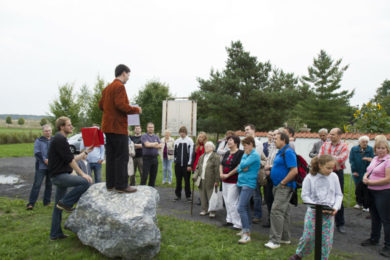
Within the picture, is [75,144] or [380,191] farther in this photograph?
[75,144]

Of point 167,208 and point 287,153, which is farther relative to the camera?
point 167,208

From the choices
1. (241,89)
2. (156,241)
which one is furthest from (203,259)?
(241,89)

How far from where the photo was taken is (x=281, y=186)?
468 centimetres

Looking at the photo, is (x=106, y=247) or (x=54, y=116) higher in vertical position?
(x=54, y=116)

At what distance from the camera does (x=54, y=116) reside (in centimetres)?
2762

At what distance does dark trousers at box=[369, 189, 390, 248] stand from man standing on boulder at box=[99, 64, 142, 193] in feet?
13.3

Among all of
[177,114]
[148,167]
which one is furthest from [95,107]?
[148,167]

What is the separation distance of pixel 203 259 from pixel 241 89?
22983 millimetres

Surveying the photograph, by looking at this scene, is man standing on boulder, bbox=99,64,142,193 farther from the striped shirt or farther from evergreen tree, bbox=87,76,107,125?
evergreen tree, bbox=87,76,107,125

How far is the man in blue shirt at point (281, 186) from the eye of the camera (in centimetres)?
460

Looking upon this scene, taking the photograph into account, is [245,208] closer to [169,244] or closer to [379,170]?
[169,244]

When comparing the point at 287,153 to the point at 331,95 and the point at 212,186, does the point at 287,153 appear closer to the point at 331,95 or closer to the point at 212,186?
the point at 212,186

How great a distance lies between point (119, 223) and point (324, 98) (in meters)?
34.2

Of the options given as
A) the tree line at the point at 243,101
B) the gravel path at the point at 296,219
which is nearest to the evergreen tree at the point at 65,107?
the tree line at the point at 243,101
